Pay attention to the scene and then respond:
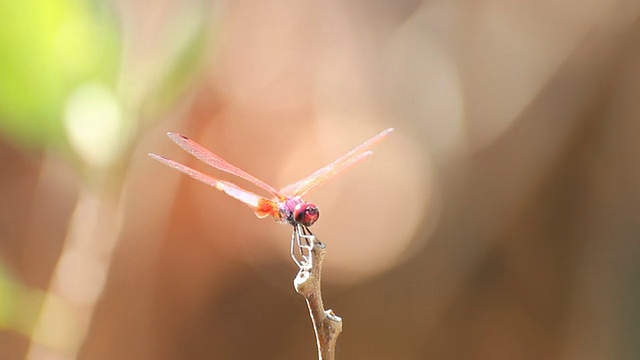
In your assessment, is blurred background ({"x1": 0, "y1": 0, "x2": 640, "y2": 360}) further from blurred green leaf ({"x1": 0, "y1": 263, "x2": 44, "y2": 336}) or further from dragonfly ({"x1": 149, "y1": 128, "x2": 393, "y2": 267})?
dragonfly ({"x1": 149, "y1": 128, "x2": 393, "y2": 267})

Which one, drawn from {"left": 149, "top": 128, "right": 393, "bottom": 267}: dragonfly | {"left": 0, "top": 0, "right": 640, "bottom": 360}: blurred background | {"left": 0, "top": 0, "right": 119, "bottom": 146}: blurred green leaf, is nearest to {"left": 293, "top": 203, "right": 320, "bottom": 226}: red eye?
{"left": 149, "top": 128, "right": 393, "bottom": 267}: dragonfly

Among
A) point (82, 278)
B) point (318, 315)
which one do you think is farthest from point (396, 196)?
point (318, 315)

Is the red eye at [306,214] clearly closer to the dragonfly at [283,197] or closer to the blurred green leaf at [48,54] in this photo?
the dragonfly at [283,197]

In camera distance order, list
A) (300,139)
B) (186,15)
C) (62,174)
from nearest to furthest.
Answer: (186,15), (62,174), (300,139)

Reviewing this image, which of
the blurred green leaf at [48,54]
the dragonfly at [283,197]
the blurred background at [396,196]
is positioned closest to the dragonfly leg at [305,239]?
the dragonfly at [283,197]

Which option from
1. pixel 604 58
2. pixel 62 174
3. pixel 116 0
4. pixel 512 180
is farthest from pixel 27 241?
pixel 604 58

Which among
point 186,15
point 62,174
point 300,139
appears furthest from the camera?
point 300,139

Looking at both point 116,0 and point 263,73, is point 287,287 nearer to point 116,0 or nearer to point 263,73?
point 263,73
